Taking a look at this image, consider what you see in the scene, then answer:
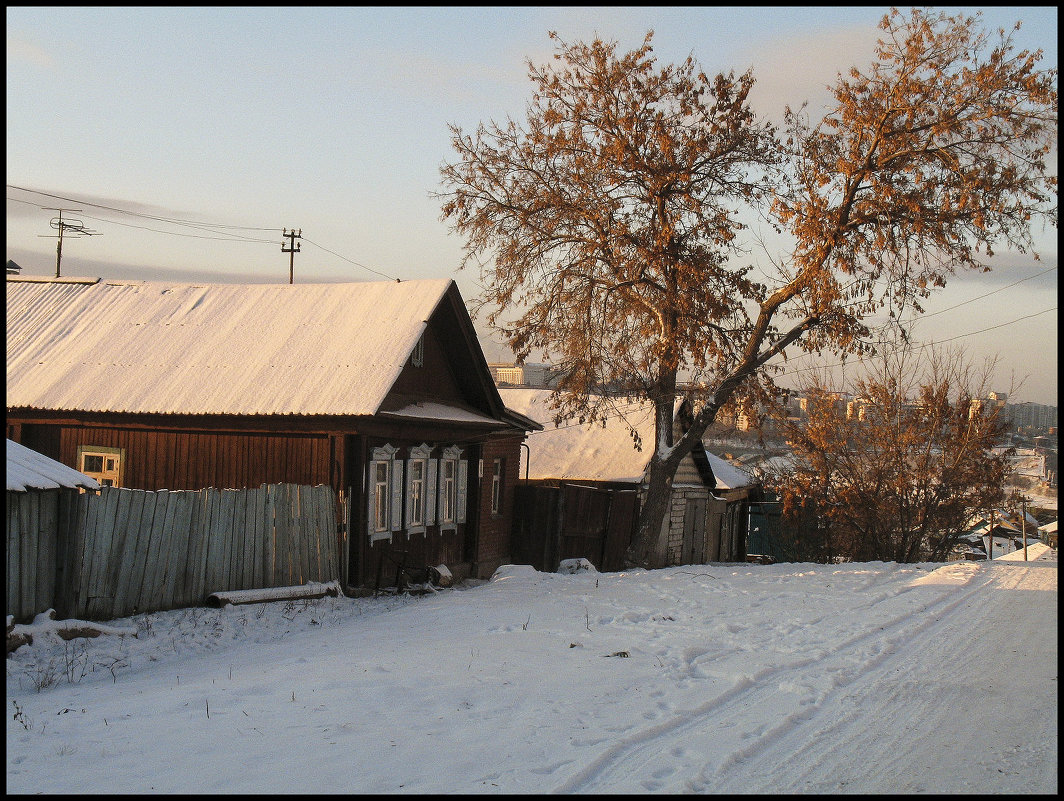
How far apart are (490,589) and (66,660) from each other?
717 cm

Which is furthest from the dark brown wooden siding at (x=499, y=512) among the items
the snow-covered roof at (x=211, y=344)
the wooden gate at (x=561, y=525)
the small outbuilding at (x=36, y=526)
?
the small outbuilding at (x=36, y=526)

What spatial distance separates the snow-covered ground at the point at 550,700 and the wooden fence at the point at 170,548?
1.94 ft

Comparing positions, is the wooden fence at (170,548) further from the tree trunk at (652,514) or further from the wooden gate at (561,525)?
the tree trunk at (652,514)

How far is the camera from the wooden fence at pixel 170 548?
1091 cm

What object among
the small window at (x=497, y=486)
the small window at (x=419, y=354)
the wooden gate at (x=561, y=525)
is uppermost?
the small window at (x=419, y=354)

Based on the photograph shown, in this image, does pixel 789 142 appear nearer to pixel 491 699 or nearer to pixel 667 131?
pixel 667 131

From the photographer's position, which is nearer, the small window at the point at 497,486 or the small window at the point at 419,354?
the small window at the point at 419,354

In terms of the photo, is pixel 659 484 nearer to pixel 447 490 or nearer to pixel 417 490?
pixel 447 490

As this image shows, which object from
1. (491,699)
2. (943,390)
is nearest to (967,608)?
(491,699)

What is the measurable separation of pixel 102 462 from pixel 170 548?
→ 6.08m

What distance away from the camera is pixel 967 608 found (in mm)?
12930

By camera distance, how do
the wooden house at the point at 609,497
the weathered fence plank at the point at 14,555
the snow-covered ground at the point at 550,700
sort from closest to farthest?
the snow-covered ground at the point at 550,700
the weathered fence plank at the point at 14,555
the wooden house at the point at 609,497

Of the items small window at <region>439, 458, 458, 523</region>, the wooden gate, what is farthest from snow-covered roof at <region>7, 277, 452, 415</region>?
the wooden gate

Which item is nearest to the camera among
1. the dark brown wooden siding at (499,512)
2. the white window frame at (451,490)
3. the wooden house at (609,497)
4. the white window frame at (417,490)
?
the white window frame at (417,490)
